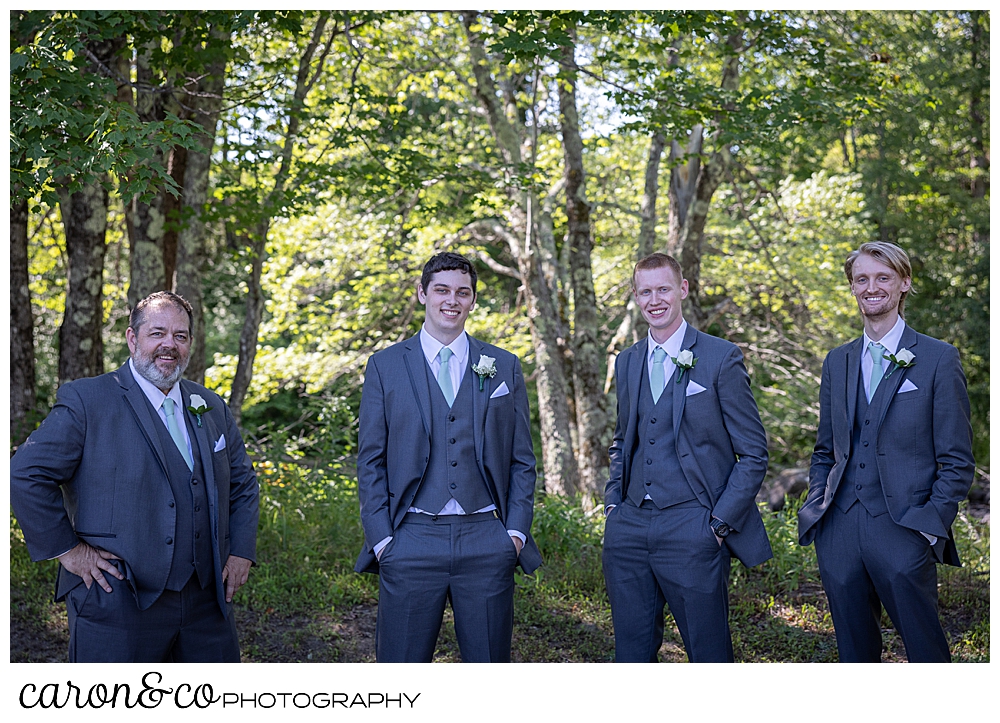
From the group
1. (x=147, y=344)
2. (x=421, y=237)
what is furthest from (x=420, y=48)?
(x=147, y=344)

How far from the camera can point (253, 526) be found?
3.49 m

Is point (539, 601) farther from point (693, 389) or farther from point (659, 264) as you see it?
point (659, 264)

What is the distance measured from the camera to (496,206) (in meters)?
8.36

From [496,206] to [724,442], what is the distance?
5.33 m

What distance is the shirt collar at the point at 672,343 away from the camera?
11.5 feet

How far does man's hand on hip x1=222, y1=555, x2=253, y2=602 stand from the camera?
3371 mm

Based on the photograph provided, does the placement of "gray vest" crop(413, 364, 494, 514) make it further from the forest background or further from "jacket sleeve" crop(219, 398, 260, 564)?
the forest background

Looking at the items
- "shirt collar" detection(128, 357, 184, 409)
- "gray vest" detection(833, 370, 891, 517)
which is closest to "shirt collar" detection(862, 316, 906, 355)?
"gray vest" detection(833, 370, 891, 517)

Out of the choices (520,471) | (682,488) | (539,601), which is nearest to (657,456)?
(682,488)

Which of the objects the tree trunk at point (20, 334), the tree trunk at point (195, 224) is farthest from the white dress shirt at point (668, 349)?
the tree trunk at point (20, 334)

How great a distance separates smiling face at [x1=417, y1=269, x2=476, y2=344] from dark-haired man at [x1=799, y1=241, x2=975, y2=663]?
57.5 inches

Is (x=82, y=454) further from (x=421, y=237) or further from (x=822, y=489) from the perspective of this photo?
(x=421, y=237)

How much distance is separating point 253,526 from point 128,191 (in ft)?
6.32

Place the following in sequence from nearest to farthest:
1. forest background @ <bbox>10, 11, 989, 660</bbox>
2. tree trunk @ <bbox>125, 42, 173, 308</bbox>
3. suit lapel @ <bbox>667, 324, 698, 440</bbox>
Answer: suit lapel @ <bbox>667, 324, 698, 440</bbox> → forest background @ <bbox>10, 11, 989, 660</bbox> → tree trunk @ <bbox>125, 42, 173, 308</bbox>
